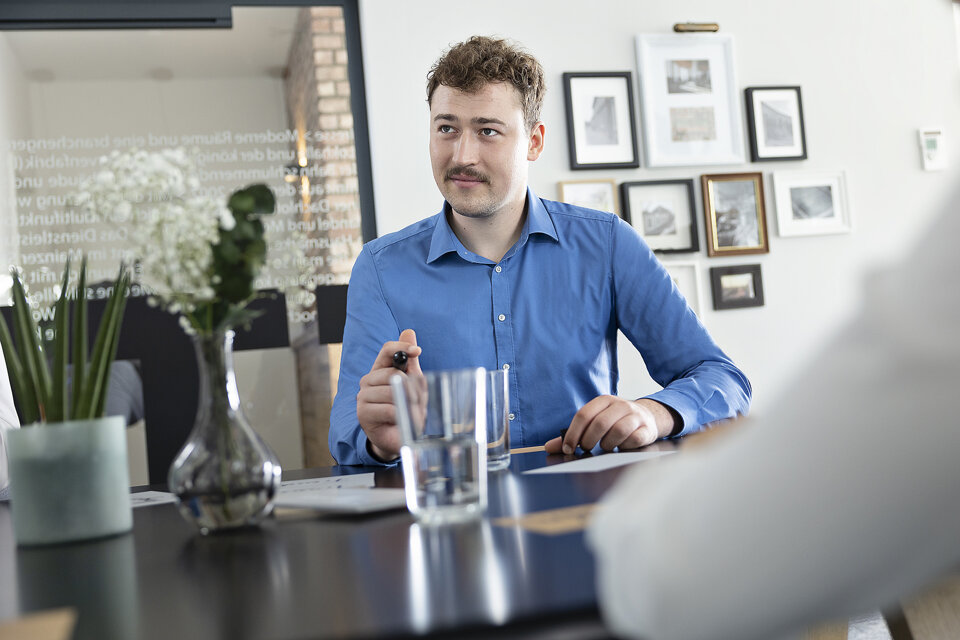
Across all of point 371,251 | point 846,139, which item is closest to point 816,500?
point 371,251

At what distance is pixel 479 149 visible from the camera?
85.9 inches

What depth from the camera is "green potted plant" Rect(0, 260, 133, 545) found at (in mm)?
943

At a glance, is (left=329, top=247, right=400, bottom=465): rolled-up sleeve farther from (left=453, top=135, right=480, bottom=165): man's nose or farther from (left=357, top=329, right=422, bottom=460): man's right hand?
(left=453, top=135, right=480, bottom=165): man's nose

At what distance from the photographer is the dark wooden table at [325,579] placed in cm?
56

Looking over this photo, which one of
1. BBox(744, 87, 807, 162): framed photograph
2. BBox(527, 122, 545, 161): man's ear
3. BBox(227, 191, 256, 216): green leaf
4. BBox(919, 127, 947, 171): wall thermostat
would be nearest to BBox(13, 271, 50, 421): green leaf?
BBox(227, 191, 256, 216): green leaf

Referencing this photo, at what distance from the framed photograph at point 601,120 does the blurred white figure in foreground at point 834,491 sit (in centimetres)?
304

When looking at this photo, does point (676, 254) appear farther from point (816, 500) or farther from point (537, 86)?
point (816, 500)

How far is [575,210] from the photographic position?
7.34 ft

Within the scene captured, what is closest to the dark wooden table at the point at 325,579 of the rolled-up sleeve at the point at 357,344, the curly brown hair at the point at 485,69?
the rolled-up sleeve at the point at 357,344

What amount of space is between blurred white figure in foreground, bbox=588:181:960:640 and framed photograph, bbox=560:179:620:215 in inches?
118

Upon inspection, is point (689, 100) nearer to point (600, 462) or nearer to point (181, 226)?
point (600, 462)

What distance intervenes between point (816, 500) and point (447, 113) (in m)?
1.86

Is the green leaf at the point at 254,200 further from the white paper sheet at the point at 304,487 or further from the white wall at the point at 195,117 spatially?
the white wall at the point at 195,117

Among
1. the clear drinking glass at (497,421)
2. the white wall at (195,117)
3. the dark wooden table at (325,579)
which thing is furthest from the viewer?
the white wall at (195,117)
